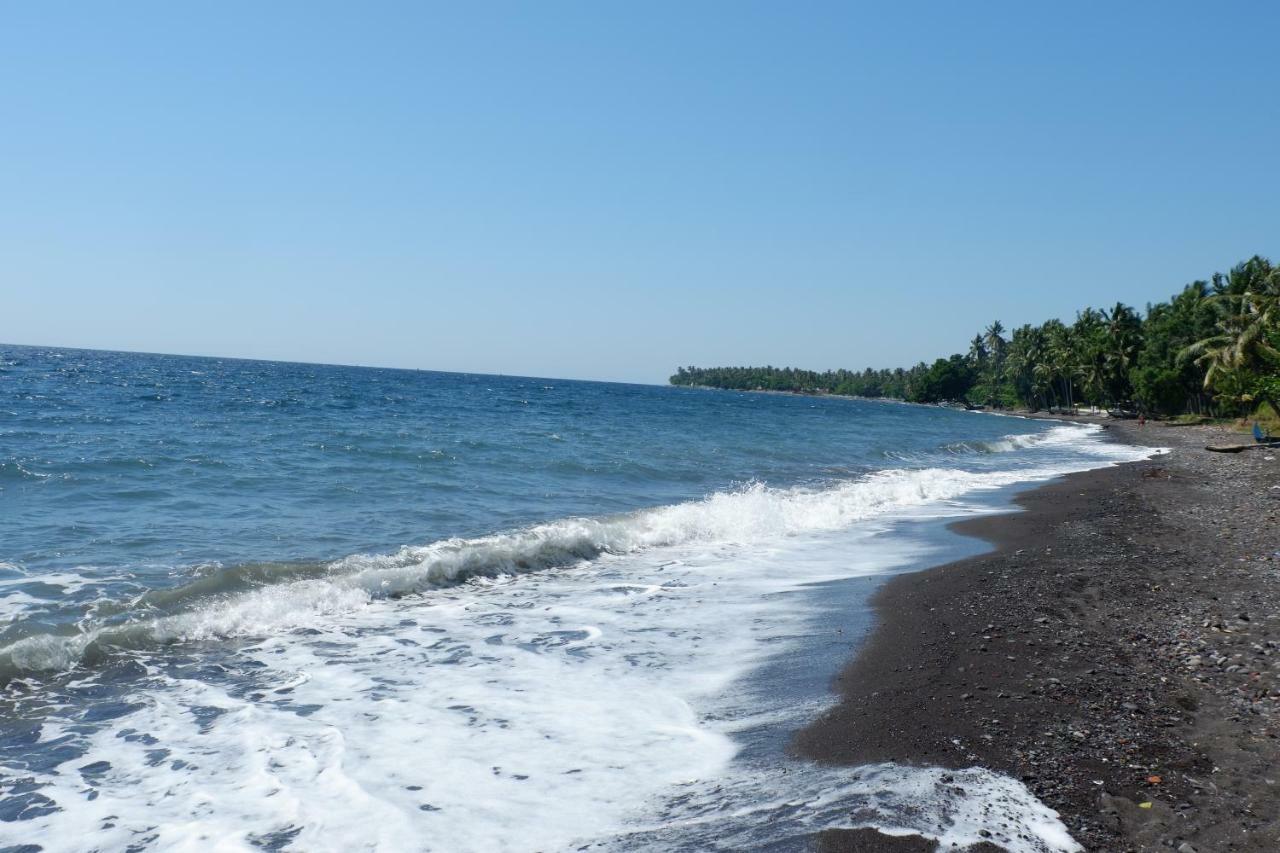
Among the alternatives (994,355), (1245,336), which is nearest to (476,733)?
(1245,336)

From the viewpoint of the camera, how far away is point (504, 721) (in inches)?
271

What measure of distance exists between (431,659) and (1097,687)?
21.2 ft

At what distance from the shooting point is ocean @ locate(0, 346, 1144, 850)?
5.16m

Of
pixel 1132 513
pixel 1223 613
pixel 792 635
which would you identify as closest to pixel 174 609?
pixel 792 635

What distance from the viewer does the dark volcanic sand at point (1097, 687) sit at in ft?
16.0

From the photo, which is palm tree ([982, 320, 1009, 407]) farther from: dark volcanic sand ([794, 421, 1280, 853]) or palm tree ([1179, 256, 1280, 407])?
dark volcanic sand ([794, 421, 1280, 853])

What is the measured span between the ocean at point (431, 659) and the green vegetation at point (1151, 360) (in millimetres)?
37013

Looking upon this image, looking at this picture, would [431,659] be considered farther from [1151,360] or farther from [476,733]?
[1151,360]

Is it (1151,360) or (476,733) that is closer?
(476,733)

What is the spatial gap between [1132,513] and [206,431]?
2971 centimetres

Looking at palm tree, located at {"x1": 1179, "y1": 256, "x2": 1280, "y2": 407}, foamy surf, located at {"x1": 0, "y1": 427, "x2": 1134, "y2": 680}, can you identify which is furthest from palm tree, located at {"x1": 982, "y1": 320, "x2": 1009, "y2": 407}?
foamy surf, located at {"x1": 0, "y1": 427, "x2": 1134, "y2": 680}

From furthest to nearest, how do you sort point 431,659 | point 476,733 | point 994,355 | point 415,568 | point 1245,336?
point 994,355, point 1245,336, point 415,568, point 431,659, point 476,733

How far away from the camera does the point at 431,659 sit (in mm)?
8586

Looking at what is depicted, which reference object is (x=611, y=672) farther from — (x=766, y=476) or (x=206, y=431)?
(x=206, y=431)
